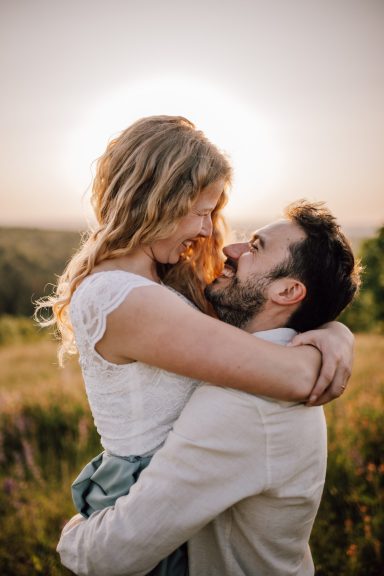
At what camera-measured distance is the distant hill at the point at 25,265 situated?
3002 cm

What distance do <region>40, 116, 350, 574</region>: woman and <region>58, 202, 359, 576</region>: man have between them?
116mm

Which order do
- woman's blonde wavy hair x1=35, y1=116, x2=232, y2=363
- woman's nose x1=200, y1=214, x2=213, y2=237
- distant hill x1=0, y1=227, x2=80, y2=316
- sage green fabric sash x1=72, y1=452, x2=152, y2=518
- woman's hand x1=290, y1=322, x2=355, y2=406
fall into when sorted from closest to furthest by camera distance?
woman's hand x1=290, y1=322, x2=355, y2=406 < sage green fabric sash x1=72, y1=452, x2=152, y2=518 < woman's blonde wavy hair x1=35, y1=116, x2=232, y2=363 < woman's nose x1=200, y1=214, x2=213, y2=237 < distant hill x1=0, y1=227, x2=80, y2=316

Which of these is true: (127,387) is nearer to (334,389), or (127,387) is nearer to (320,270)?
(334,389)

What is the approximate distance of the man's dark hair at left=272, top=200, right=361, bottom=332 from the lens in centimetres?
239

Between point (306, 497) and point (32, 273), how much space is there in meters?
31.2

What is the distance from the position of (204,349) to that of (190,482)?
51cm

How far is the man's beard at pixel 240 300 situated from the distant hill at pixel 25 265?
26975 mm

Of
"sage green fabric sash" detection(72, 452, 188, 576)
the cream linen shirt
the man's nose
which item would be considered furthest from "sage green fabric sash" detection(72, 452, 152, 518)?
the man's nose

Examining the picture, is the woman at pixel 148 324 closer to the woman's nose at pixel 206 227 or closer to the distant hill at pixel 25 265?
the woman's nose at pixel 206 227

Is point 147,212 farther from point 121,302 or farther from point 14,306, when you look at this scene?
point 14,306

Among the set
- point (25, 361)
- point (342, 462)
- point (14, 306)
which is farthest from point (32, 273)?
point (342, 462)

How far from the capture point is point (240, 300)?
2.50 meters

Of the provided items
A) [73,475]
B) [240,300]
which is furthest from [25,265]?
[240,300]

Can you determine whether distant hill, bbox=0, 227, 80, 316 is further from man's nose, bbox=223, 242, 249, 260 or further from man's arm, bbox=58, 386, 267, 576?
man's arm, bbox=58, 386, 267, 576
